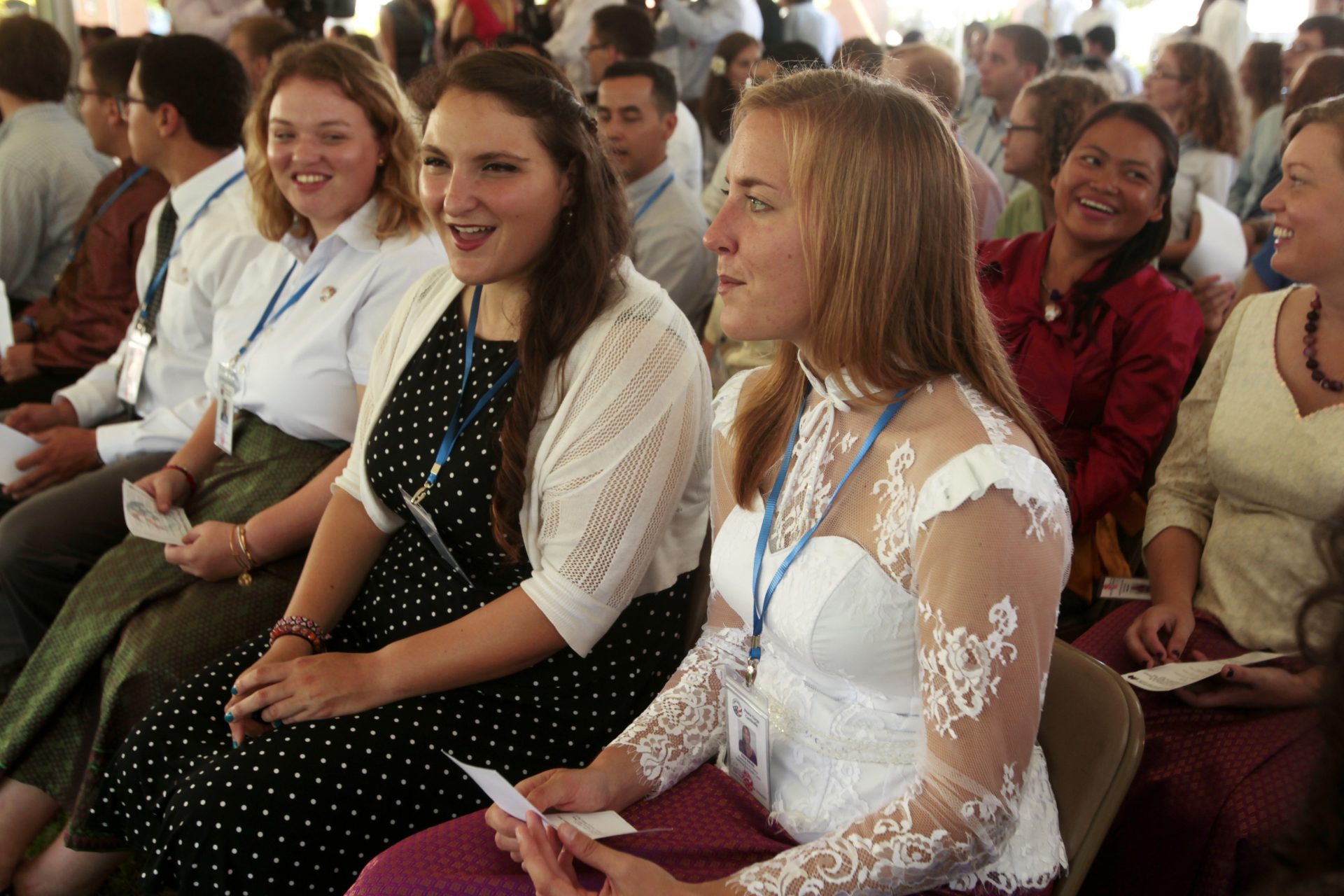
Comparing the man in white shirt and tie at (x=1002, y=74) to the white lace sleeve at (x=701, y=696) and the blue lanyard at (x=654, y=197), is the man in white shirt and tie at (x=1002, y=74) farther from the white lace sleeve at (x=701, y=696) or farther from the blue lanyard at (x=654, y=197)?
the white lace sleeve at (x=701, y=696)

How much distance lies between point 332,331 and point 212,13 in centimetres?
494

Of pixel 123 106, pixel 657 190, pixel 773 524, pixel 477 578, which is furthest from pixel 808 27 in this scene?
pixel 773 524

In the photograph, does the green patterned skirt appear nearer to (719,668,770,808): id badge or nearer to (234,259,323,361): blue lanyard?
(234,259,323,361): blue lanyard

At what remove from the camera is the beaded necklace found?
1.92 meters

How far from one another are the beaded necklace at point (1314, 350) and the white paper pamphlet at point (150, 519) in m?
2.19

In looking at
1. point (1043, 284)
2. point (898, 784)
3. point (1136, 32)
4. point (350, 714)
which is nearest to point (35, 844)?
point (350, 714)

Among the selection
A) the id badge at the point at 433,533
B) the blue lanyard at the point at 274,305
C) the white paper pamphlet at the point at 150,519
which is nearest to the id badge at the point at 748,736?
the id badge at the point at 433,533

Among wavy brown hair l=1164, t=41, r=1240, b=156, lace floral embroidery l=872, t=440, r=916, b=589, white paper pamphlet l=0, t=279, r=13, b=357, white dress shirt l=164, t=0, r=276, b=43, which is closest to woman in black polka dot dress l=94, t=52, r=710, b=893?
lace floral embroidery l=872, t=440, r=916, b=589

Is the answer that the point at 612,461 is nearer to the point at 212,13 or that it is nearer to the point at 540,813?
the point at 540,813

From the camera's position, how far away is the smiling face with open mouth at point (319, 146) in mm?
2482

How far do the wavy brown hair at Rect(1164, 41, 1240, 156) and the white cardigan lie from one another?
3.54m

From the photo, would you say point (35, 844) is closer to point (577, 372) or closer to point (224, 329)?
point (224, 329)

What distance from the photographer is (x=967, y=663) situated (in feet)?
Answer: 3.92

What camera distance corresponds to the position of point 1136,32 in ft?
29.3
